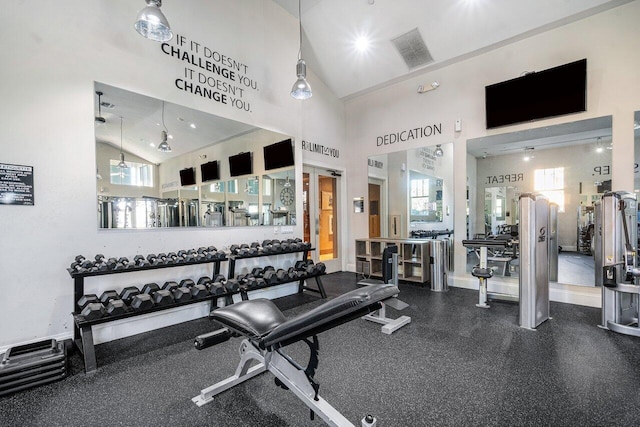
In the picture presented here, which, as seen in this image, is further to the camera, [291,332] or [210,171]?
[210,171]

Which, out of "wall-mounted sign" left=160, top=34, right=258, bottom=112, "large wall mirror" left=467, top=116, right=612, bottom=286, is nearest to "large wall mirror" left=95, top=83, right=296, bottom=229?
"wall-mounted sign" left=160, top=34, right=258, bottom=112

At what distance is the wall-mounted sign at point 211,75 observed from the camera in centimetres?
364

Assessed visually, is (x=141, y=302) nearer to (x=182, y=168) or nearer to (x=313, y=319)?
(x=182, y=168)

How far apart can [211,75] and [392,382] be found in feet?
13.5

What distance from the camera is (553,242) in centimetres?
439

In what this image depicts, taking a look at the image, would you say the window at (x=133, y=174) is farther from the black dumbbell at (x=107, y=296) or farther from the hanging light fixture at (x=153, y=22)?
the hanging light fixture at (x=153, y=22)

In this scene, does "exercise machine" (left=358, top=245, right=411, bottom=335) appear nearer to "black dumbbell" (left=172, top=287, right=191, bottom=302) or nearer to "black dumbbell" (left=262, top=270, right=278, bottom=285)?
"black dumbbell" (left=262, top=270, right=278, bottom=285)

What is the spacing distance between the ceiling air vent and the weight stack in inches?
233

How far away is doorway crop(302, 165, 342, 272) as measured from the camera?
6.04m

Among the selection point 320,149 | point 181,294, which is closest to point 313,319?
point 181,294

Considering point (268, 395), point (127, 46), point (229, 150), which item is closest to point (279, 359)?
point (268, 395)

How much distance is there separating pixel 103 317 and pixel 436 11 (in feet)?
18.7

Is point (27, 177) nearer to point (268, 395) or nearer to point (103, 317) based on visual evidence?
point (103, 317)

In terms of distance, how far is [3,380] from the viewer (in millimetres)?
2057
